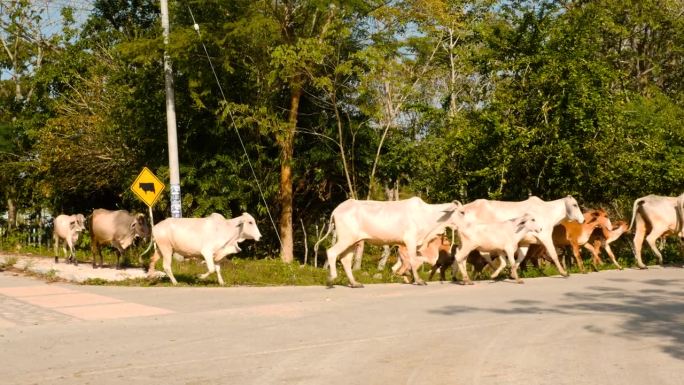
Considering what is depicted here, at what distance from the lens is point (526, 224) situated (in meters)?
17.1

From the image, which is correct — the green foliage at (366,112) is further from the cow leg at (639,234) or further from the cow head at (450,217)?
the cow head at (450,217)

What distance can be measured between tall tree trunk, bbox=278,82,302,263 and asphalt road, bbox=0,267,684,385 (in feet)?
33.9

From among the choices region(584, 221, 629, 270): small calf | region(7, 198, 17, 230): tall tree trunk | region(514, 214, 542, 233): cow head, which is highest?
region(7, 198, 17, 230): tall tree trunk

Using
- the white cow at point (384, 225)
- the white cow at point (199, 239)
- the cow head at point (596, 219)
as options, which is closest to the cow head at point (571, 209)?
the cow head at point (596, 219)

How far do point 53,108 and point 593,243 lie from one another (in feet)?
75.1

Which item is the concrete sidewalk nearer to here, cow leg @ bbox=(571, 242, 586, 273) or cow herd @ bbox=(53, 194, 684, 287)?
cow herd @ bbox=(53, 194, 684, 287)

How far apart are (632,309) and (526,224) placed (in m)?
4.94

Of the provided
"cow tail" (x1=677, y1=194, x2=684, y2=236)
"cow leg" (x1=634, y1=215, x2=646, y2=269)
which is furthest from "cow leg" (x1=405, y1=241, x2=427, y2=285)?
Result: "cow tail" (x1=677, y1=194, x2=684, y2=236)

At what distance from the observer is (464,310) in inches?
489

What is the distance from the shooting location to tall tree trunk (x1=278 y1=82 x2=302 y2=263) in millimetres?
25672

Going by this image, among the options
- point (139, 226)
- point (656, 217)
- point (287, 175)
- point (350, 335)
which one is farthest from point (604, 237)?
point (350, 335)

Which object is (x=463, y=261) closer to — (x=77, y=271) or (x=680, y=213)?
(x=680, y=213)

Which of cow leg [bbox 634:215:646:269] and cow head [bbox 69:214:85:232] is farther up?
cow head [bbox 69:214:85:232]

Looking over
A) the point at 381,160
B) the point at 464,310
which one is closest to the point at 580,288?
the point at 464,310
